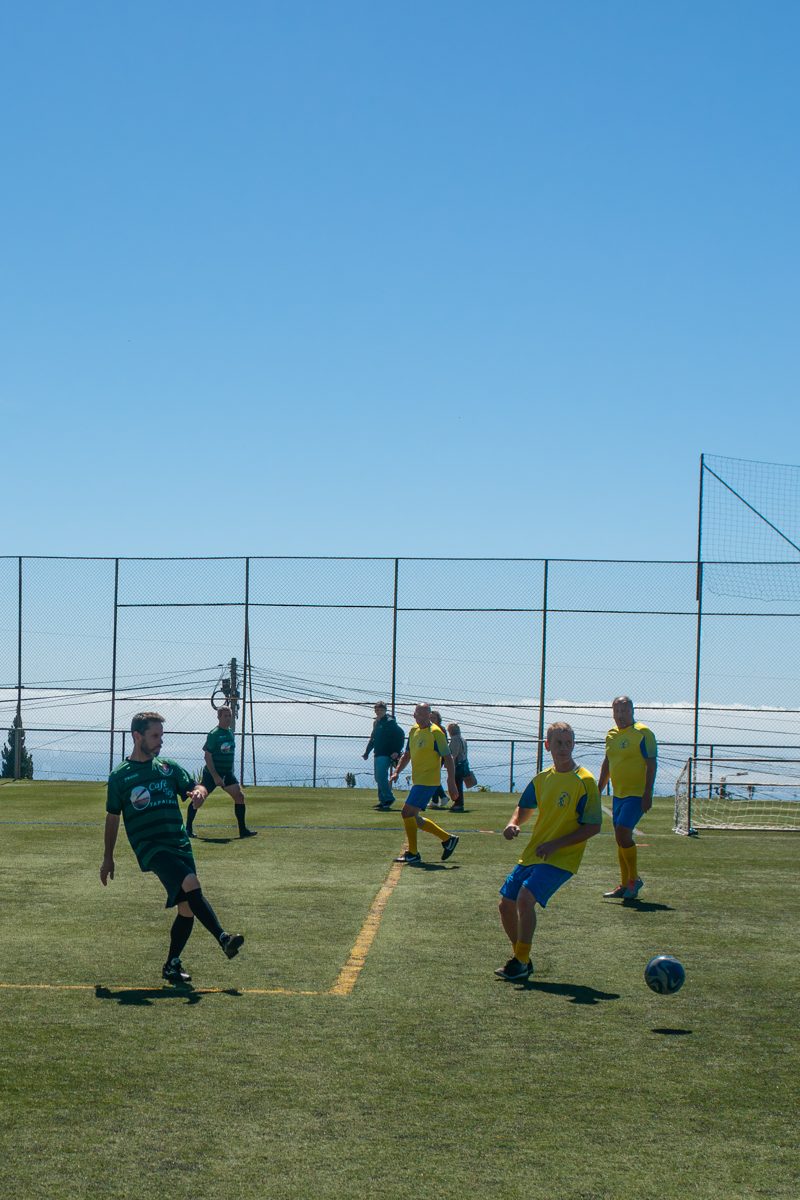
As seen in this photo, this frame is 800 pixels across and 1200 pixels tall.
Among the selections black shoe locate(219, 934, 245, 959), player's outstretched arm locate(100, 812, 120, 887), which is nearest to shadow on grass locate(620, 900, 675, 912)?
black shoe locate(219, 934, 245, 959)

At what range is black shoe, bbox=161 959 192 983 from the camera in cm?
905

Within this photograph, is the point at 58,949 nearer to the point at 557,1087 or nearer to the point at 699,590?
the point at 557,1087

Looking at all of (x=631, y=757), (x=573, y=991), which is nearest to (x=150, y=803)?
(x=573, y=991)

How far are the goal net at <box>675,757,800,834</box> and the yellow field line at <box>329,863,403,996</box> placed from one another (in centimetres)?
807

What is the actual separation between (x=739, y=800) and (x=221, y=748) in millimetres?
13279

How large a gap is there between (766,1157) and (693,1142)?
326 mm

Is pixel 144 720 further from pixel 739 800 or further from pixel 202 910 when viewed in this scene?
pixel 739 800

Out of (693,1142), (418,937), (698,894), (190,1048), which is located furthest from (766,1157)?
(698,894)

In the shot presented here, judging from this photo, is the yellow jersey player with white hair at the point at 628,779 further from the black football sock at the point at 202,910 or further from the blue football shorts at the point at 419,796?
A: the black football sock at the point at 202,910

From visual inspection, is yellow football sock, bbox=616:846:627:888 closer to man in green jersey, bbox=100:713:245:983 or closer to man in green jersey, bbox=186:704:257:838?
man in green jersey, bbox=100:713:245:983

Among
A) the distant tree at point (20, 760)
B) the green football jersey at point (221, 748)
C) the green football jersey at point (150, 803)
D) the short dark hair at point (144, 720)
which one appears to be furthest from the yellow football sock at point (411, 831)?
the distant tree at point (20, 760)

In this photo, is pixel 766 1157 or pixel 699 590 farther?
pixel 699 590

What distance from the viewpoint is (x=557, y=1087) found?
6.72 m

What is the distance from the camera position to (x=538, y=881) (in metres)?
9.41
